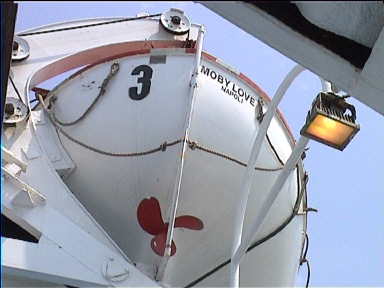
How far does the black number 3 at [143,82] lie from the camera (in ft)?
19.3

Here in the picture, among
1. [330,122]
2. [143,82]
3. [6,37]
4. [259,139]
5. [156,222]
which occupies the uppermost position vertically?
[143,82]

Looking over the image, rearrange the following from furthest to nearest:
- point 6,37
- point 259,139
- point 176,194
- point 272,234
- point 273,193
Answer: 1. point 272,234
2. point 176,194
3. point 259,139
4. point 273,193
5. point 6,37

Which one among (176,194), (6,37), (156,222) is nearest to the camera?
(6,37)

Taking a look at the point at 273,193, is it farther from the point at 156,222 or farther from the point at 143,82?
the point at 143,82

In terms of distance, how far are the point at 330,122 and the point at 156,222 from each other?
9.90ft

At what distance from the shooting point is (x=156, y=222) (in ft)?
18.2

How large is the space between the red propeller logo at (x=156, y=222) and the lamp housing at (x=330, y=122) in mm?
2911

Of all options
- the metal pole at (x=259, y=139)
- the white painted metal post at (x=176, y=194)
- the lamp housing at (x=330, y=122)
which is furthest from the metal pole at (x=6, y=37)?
the white painted metal post at (x=176, y=194)

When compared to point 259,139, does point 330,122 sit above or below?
below

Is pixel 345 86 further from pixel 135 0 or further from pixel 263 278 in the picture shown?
pixel 263 278

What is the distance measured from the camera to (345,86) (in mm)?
1924

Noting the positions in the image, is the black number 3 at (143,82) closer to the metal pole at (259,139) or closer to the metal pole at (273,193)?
A: the metal pole at (259,139)

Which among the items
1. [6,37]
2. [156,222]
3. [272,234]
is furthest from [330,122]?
[272,234]

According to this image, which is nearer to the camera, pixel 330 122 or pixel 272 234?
pixel 330 122
